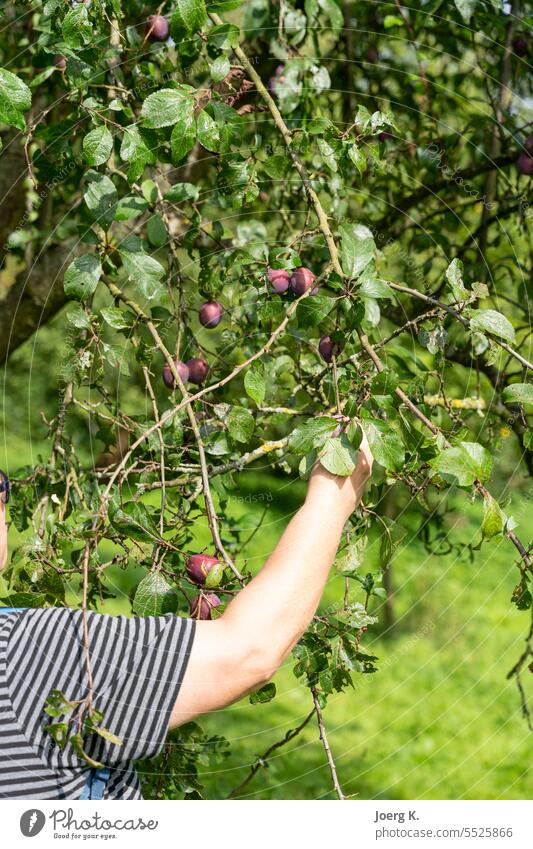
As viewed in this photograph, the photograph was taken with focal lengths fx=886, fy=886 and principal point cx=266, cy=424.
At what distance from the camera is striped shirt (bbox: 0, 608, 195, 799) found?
0.66 metres

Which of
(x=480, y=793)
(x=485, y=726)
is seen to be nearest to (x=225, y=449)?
(x=480, y=793)

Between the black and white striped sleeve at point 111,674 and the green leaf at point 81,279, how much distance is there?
37 centimetres

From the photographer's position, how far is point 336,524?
74cm

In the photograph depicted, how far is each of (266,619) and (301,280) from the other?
36 cm

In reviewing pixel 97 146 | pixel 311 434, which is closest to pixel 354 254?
pixel 311 434

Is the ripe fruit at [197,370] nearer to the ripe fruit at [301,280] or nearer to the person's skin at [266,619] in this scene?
the ripe fruit at [301,280]

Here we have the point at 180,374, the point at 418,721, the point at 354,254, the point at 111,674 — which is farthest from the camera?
the point at 418,721

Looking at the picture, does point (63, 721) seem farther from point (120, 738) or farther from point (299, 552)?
point (299, 552)

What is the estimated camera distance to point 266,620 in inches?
26.7

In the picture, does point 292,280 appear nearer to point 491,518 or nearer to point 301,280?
point 301,280

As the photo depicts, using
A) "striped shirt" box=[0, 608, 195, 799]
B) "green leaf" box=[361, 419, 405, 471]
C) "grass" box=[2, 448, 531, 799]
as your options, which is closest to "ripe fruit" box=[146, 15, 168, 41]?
"green leaf" box=[361, 419, 405, 471]

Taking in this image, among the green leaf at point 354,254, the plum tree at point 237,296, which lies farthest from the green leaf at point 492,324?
the green leaf at point 354,254

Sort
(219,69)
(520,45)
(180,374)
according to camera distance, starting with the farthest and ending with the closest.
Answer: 1. (520,45)
2. (180,374)
3. (219,69)

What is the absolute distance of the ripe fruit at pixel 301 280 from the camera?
0.88 meters
